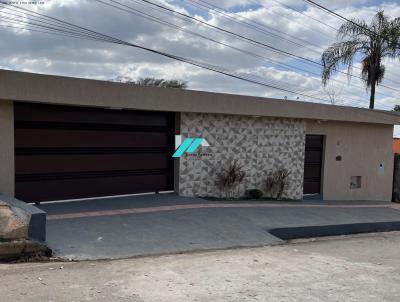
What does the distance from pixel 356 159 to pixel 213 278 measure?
541 inches

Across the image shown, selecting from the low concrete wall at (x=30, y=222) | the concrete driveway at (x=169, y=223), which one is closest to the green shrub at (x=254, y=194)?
the concrete driveway at (x=169, y=223)

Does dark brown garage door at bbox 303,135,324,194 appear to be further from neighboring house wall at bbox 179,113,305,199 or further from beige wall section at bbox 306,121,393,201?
neighboring house wall at bbox 179,113,305,199

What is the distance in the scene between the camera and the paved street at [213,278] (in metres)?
5.35

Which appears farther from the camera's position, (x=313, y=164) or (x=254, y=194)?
(x=313, y=164)

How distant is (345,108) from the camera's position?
16.6 m

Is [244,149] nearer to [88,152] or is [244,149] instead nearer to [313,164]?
[313,164]

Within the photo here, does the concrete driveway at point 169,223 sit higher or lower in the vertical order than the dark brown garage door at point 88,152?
lower

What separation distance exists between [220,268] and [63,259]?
2408mm

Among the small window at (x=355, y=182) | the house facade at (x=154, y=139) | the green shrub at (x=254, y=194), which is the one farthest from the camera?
the small window at (x=355, y=182)

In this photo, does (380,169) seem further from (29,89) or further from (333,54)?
(29,89)

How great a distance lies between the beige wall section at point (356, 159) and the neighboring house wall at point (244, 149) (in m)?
1.28

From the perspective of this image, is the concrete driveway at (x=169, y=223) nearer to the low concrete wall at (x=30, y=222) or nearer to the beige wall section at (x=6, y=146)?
the low concrete wall at (x=30, y=222)

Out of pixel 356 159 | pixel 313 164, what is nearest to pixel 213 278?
pixel 313 164

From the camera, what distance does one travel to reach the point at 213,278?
20.3 feet
